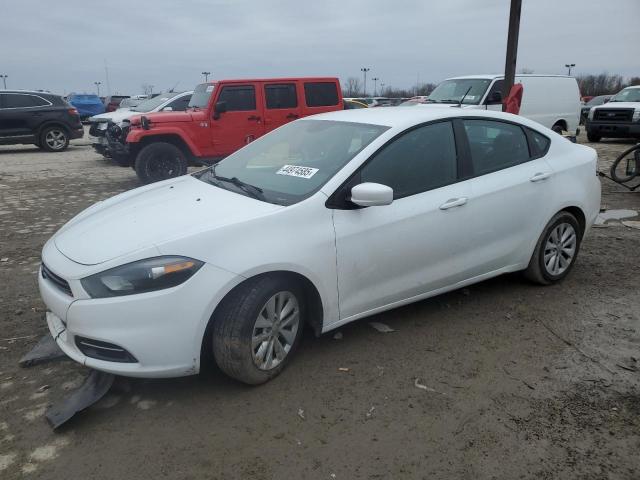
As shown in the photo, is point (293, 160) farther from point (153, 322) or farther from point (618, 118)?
point (618, 118)

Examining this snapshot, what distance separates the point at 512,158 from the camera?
417cm

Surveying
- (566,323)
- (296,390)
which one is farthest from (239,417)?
(566,323)

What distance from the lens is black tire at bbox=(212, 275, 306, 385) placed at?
2865 mm

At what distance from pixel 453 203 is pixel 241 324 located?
172 cm

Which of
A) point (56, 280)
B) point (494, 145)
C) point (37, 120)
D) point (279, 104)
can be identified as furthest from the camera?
point (37, 120)

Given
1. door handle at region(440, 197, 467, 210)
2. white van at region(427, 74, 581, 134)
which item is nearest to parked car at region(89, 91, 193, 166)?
white van at region(427, 74, 581, 134)

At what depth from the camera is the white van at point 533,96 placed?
11875 mm

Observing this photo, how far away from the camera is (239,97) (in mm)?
9750

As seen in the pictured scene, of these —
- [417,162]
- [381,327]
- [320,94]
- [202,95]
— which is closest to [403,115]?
[417,162]

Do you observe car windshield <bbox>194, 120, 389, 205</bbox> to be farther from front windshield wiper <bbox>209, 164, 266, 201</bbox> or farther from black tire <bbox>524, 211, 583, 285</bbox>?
black tire <bbox>524, 211, 583, 285</bbox>

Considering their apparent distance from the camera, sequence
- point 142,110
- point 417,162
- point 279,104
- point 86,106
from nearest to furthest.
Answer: point 417,162 → point 279,104 → point 142,110 → point 86,106

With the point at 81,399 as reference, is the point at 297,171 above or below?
above

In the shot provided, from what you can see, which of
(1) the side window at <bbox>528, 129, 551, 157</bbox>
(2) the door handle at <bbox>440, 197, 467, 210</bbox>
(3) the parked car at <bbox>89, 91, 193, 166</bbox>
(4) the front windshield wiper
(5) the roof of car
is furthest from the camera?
(3) the parked car at <bbox>89, 91, 193, 166</bbox>

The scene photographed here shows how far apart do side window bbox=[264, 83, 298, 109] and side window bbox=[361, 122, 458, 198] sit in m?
6.55
